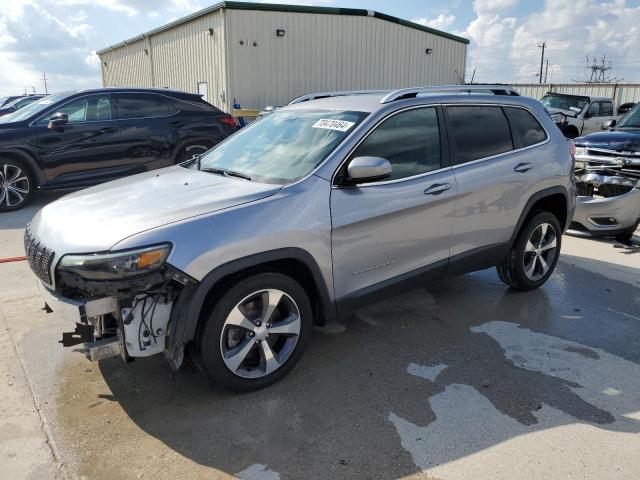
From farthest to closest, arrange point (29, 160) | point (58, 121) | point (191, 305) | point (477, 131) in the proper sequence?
point (29, 160)
point (58, 121)
point (477, 131)
point (191, 305)

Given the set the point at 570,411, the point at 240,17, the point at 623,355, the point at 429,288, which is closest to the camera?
the point at 570,411

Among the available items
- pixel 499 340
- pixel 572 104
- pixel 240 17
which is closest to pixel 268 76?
pixel 240 17

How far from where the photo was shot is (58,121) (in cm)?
779

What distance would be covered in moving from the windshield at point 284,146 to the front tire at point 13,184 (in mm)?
4929

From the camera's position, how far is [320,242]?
331 centimetres

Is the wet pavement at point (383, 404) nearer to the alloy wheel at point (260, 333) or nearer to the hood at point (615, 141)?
the alloy wheel at point (260, 333)

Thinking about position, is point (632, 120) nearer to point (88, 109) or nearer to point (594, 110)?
point (88, 109)

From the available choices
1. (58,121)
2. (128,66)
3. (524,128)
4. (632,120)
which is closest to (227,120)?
(58,121)

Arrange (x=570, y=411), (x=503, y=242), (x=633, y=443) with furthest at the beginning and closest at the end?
(x=503, y=242), (x=570, y=411), (x=633, y=443)

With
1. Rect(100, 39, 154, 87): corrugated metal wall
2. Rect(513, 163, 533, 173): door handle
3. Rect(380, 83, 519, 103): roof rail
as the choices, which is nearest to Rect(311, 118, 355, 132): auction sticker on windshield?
Rect(380, 83, 519, 103): roof rail

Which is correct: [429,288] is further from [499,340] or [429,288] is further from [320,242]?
[320,242]

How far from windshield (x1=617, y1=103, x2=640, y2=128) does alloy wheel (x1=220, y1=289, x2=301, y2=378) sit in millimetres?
7313

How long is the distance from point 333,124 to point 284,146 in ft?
1.24

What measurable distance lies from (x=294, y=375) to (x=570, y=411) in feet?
5.39
